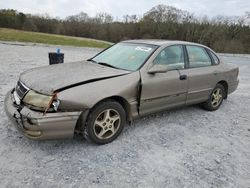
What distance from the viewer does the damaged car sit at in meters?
2.83

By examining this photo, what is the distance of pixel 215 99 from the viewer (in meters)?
5.06

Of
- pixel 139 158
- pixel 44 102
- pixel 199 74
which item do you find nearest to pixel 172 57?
pixel 199 74

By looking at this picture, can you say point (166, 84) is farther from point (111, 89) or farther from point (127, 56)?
point (111, 89)

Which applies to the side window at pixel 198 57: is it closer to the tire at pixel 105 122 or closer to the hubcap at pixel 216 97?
the hubcap at pixel 216 97

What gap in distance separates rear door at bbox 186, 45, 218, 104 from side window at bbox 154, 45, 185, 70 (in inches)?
7.9

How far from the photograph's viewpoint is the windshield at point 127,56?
375cm

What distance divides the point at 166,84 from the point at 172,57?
576mm

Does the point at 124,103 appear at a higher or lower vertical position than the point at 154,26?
lower

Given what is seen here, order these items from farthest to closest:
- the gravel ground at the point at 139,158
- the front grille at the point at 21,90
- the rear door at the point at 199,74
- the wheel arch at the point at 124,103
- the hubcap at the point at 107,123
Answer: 1. the rear door at the point at 199,74
2. the wheel arch at the point at 124,103
3. the hubcap at the point at 107,123
4. the front grille at the point at 21,90
5. the gravel ground at the point at 139,158

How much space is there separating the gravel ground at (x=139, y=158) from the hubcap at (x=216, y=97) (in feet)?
2.97

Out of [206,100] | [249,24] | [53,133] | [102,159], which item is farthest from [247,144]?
[249,24]

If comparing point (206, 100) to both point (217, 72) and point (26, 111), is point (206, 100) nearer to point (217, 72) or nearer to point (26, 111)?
point (217, 72)

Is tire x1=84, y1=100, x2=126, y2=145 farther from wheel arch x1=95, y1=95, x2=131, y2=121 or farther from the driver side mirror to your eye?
the driver side mirror

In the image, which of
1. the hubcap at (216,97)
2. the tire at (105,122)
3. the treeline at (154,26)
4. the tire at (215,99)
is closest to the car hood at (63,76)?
the tire at (105,122)
